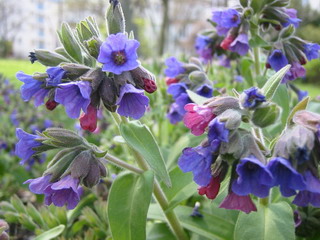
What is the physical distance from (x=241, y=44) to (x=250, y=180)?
1.21 meters

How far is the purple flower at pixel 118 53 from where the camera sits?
1.33 metres

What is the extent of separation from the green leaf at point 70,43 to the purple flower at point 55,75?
15cm

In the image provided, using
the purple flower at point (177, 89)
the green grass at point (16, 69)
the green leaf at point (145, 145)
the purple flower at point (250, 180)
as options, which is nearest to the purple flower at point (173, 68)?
the purple flower at point (177, 89)

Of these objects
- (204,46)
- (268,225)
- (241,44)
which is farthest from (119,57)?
(204,46)

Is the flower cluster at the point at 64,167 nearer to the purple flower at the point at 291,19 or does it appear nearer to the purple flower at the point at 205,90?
the purple flower at the point at 205,90

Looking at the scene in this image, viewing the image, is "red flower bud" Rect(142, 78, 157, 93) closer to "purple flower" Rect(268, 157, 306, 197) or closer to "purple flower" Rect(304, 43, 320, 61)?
"purple flower" Rect(268, 157, 306, 197)

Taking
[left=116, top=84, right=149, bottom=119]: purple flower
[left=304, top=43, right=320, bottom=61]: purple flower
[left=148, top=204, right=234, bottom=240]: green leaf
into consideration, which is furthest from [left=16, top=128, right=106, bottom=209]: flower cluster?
[left=304, top=43, right=320, bottom=61]: purple flower

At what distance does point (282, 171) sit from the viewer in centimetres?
111

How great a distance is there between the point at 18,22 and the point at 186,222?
6469cm

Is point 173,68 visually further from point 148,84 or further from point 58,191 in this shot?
point 58,191

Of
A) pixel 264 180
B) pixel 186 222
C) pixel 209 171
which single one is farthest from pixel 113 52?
pixel 186 222

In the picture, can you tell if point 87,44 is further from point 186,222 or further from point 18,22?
point 18,22

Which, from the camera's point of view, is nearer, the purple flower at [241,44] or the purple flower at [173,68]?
the purple flower at [241,44]

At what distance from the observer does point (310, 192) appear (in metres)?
1.19
